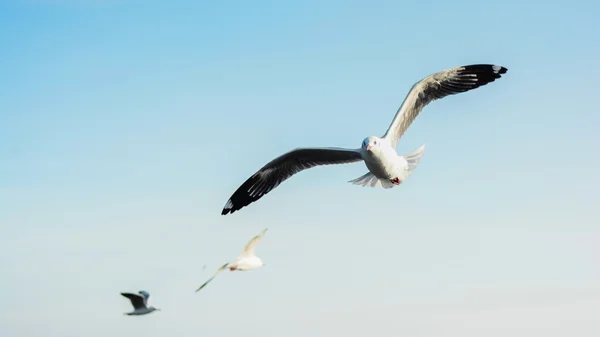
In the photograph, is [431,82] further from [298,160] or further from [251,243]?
[251,243]

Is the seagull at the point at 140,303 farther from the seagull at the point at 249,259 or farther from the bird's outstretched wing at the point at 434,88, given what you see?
the bird's outstretched wing at the point at 434,88

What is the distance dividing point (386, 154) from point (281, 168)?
2.12 meters

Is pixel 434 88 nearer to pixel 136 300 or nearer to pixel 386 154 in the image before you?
pixel 386 154

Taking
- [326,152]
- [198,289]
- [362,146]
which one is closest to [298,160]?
[326,152]

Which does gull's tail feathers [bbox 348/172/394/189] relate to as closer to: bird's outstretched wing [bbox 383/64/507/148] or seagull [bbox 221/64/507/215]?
seagull [bbox 221/64/507/215]

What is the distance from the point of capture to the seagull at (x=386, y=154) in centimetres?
961

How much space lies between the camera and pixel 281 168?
434 inches

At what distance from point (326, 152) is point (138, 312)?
348cm

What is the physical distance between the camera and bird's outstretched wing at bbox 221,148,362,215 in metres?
10.4

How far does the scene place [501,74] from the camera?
1136cm

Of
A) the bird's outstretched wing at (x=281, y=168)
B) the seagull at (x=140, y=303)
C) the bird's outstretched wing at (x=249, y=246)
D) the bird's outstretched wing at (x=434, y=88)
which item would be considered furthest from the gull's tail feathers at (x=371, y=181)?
the seagull at (x=140, y=303)

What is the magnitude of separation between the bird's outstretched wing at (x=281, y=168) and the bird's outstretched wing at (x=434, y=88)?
0.72 metres

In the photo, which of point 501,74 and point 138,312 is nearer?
point 138,312

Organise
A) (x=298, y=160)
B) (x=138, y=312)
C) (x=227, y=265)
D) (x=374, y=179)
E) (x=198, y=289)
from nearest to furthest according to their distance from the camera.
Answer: (x=198, y=289)
(x=227, y=265)
(x=138, y=312)
(x=374, y=179)
(x=298, y=160)
